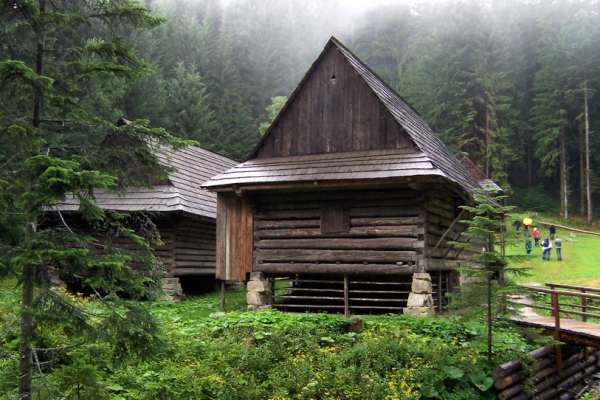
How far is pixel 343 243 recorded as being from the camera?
1275 centimetres

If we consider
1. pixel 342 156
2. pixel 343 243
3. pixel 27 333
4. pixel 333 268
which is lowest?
pixel 27 333

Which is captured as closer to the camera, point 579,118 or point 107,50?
A: point 107,50

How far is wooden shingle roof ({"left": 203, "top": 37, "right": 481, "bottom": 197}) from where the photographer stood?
473 inches

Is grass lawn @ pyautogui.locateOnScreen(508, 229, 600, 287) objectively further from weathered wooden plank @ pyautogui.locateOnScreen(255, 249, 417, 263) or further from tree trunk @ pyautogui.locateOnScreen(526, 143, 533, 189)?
tree trunk @ pyautogui.locateOnScreen(526, 143, 533, 189)

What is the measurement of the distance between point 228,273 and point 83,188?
30.4ft

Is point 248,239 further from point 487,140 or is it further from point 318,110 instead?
point 487,140

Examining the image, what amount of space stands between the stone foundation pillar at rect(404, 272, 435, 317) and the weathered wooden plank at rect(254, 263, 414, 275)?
27 cm

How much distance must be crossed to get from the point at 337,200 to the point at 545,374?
5628 millimetres

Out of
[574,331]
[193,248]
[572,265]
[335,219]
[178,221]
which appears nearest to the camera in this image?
[574,331]

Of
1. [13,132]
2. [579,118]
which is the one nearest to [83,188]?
[13,132]

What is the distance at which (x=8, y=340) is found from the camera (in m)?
8.49

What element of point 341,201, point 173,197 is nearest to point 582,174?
point 341,201

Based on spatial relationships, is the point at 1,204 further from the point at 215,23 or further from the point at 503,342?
the point at 215,23

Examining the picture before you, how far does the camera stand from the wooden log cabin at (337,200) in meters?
12.2
